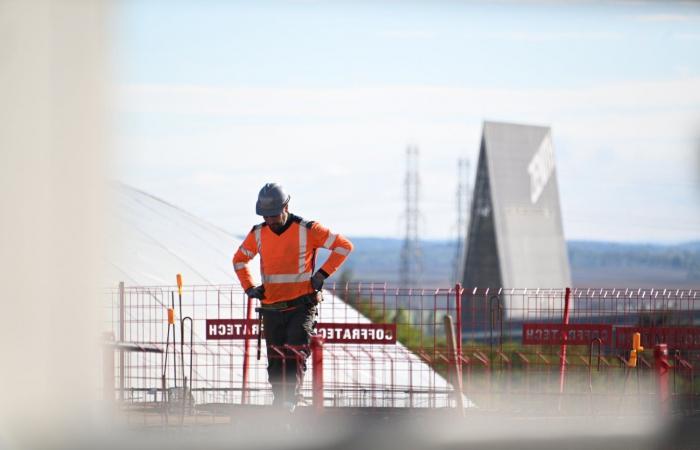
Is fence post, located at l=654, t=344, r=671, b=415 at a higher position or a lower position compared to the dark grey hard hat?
lower

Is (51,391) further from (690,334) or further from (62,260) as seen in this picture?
(690,334)

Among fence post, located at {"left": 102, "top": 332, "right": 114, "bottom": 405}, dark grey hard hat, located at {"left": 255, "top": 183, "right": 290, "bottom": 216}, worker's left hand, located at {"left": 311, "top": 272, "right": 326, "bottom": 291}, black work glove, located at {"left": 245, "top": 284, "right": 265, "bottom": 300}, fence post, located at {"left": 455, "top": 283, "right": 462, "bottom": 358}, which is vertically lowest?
fence post, located at {"left": 102, "top": 332, "right": 114, "bottom": 405}

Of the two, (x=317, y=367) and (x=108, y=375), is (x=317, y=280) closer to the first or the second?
(x=317, y=367)

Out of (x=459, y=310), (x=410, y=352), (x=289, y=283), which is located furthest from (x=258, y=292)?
(x=459, y=310)

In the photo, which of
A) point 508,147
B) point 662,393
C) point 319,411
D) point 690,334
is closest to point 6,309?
point 319,411

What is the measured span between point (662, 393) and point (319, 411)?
2566 millimetres

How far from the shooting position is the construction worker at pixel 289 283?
9.05 meters

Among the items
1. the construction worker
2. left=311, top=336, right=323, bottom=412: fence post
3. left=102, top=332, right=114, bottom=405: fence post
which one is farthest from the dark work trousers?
left=102, top=332, right=114, bottom=405: fence post

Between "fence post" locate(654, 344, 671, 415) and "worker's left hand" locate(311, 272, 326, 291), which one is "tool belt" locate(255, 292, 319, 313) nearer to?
"worker's left hand" locate(311, 272, 326, 291)

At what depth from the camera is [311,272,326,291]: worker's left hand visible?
9008mm

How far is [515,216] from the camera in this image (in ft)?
285

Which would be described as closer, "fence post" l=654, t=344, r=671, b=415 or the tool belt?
"fence post" l=654, t=344, r=671, b=415

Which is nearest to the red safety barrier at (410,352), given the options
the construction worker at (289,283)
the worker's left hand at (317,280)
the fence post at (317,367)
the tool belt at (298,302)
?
the fence post at (317,367)

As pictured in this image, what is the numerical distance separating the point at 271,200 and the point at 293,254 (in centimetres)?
49
